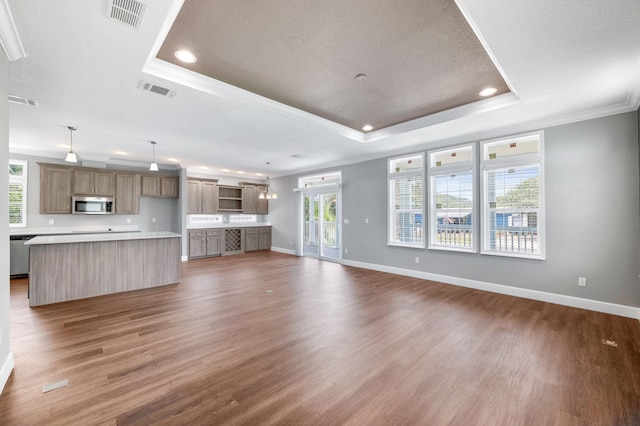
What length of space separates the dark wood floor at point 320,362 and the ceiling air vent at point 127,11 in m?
2.78

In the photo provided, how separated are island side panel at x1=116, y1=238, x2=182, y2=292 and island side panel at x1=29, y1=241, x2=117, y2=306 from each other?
137mm

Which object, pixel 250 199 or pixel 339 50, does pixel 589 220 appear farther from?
pixel 250 199

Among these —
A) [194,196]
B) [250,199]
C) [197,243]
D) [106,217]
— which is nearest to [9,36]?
[106,217]

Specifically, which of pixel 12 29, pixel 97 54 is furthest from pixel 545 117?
pixel 12 29

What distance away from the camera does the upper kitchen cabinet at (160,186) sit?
23.9ft

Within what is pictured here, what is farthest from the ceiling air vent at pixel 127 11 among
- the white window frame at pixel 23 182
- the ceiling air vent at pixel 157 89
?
the white window frame at pixel 23 182

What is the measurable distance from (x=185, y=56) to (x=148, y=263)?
3.76 metres

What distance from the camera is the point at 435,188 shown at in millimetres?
5414

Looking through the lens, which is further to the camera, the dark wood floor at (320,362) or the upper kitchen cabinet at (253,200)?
the upper kitchen cabinet at (253,200)

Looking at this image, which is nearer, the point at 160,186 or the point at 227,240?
the point at 160,186

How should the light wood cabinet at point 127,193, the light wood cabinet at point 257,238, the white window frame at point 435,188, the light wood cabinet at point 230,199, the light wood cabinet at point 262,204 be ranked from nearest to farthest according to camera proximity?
the white window frame at point 435,188
the light wood cabinet at point 127,193
the light wood cabinet at point 230,199
the light wood cabinet at point 257,238
the light wood cabinet at point 262,204

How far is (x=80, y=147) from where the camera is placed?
18.7 ft

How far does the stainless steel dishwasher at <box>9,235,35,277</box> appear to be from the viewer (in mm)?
5320

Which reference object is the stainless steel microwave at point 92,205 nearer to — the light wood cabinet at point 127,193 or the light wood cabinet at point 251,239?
the light wood cabinet at point 127,193
